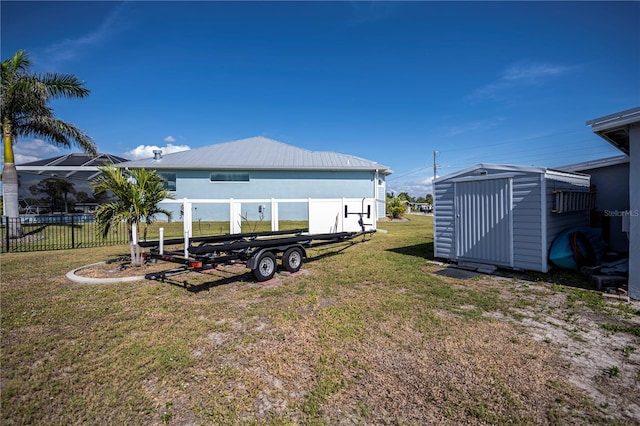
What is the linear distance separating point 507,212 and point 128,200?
9797 mm

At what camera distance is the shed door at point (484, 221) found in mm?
7566

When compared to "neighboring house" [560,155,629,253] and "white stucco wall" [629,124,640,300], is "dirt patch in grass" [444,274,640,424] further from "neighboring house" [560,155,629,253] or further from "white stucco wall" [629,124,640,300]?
"neighboring house" [560,155,629,253]

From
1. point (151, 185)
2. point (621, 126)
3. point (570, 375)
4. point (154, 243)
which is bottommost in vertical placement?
point (570, 375)

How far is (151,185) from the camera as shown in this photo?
8.13 m

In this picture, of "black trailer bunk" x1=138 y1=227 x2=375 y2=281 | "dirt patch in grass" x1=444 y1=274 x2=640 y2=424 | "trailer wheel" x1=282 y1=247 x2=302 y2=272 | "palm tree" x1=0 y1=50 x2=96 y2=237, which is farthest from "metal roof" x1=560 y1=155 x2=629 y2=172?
"palm tree" x1=0 y1=50 x2=96 y2=237

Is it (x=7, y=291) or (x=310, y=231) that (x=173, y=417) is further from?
(x=310, y=231)

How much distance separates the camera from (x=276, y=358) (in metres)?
3.43

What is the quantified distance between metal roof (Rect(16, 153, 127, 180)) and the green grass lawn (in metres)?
21.4

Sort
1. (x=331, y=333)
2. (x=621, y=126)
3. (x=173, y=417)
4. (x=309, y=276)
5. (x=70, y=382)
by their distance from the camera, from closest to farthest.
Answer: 1. (x=173, y=417)
2. (x=70, y=382)
3. (x=331, y=333)
4. (x=621, y=126)
5. (x=309, y=276)

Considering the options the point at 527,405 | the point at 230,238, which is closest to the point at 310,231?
the point at 230,238

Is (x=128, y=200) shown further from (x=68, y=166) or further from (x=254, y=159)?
(x=68, y=166)

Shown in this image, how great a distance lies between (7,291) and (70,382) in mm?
4905

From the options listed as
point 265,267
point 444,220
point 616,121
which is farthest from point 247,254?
point 616,121

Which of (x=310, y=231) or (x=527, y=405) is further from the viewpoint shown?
(x=310, y=231)
